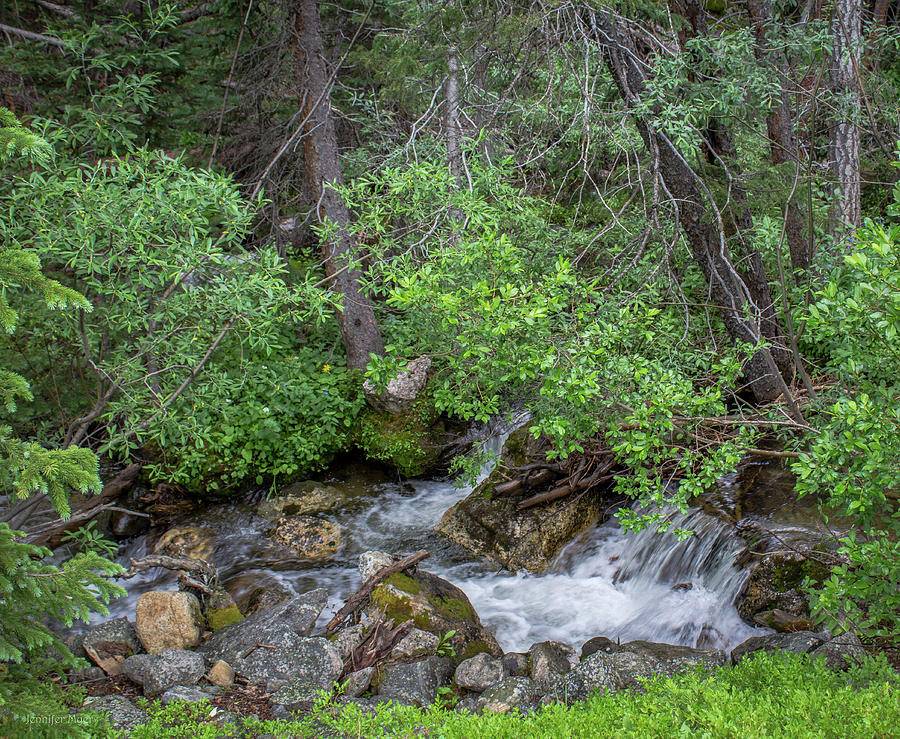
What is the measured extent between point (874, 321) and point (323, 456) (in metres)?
7.97

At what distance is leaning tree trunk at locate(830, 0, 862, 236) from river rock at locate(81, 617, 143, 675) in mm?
8093

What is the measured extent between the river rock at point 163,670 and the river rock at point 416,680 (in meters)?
1.60

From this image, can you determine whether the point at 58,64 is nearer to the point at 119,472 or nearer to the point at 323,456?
the point at 119,472

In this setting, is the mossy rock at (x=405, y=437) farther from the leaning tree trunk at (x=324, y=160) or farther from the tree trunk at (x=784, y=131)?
the tree trunk at (x=784, y=131)

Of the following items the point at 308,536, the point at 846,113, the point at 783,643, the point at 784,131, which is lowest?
the point at 308,536

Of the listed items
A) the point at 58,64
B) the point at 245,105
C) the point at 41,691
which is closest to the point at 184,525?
the point at 41,691

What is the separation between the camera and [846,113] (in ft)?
22.7

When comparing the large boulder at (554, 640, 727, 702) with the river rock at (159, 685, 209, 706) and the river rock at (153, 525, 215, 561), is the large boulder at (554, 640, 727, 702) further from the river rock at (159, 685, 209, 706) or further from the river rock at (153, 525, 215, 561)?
the river rock at (153, 525, 215, 561)

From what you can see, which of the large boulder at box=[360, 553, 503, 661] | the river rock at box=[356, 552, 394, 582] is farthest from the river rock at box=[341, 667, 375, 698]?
the river rock at box=[356, 552, 394, 582]

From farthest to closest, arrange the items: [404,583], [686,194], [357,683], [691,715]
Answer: [686,194]
[404,583]
[357,683]
[691,715]

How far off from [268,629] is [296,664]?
75 cm

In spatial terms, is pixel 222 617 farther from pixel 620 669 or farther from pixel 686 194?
pixel 686 194

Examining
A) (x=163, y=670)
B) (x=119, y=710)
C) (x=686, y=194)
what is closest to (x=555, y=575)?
(x=163, y=670)

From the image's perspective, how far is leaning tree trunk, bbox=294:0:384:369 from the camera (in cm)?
1007
